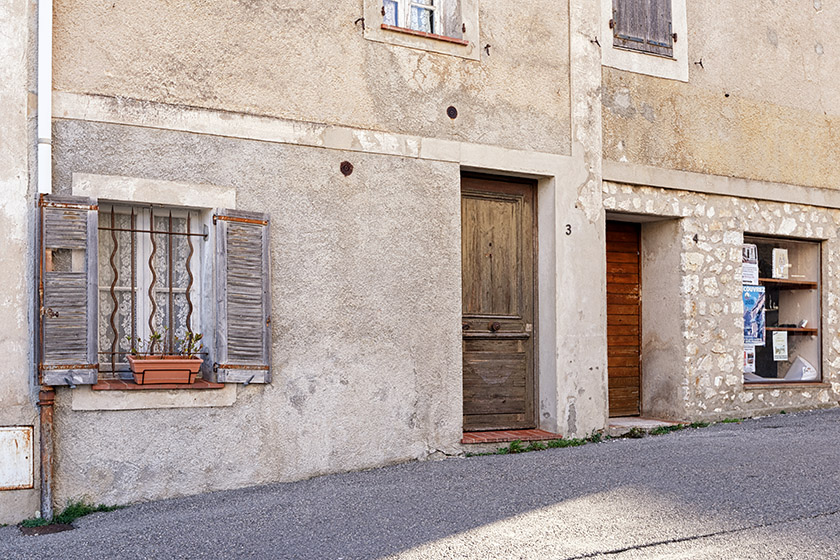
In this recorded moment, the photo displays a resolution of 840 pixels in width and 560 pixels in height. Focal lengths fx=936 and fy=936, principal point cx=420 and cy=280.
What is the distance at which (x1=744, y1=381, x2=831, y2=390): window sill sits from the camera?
942 centimetres

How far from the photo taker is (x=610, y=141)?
8500 mm

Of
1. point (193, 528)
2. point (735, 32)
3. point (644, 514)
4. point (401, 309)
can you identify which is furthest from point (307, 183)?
point (735, 32)

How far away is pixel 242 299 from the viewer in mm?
6461

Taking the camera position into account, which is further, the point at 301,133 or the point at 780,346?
the point at 780,346

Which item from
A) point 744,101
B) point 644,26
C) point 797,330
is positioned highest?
point 644,26

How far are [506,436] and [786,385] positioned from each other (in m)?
3.61

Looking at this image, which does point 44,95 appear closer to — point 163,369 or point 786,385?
point 163,369

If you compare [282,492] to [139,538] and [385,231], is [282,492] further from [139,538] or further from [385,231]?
[385,231]

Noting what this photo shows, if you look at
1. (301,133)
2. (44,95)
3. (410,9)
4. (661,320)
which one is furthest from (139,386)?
(661,320)

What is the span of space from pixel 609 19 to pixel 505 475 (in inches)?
175

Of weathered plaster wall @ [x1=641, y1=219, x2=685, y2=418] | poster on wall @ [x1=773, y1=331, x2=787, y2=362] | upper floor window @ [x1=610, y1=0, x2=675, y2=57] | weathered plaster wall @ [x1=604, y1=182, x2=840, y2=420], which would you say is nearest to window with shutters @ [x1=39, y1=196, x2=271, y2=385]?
weathered plaster wall @ [x1=604, y1=182, x2=840, y2=420]

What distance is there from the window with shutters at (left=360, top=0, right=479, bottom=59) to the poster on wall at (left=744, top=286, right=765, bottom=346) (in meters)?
4.04

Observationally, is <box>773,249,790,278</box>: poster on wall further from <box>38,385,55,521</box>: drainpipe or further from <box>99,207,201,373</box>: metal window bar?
<box>38,385,55,521</box>: drainpipe

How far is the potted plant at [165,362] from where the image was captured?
20.0 ft
